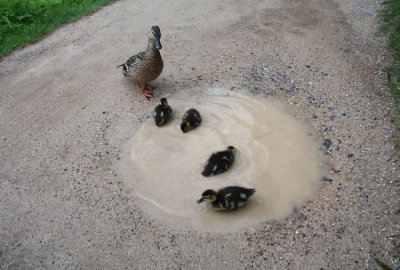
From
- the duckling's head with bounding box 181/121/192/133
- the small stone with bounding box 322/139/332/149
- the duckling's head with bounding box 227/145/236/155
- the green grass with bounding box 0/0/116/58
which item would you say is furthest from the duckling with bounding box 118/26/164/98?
the green grass with bounding box 0/0/116/58

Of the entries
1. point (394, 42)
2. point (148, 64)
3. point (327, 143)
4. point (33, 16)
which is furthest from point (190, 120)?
point (33, 16)

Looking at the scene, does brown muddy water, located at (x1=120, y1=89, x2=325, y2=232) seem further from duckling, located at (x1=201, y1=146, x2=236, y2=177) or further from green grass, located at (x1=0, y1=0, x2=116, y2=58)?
green grass, located at (x1=0, y1=0, x2=116, y2=58)

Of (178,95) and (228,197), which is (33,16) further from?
(228,197)

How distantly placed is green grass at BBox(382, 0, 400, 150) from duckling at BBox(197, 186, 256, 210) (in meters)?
2.03

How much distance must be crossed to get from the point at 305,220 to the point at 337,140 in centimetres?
134

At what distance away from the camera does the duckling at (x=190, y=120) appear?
447cm

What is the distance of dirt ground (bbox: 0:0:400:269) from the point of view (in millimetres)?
3273

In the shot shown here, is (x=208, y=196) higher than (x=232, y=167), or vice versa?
(x=208, y=196)

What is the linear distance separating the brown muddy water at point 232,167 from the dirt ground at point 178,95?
0.14 m

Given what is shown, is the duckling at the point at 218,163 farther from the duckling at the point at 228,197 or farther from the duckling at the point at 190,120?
the duckling at the point at 190,120

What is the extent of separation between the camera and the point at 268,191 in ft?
12.3

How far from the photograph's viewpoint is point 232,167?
13.2 ft

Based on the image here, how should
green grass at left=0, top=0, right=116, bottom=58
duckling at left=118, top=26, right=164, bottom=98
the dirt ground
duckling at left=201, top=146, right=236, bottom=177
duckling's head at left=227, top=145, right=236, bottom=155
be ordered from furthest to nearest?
green grass at left=0, top=0, right=116, bottom=58
duckling at left=118, top=26, right=164, bottom=98
duckling's head at left=227, top=145, right=236, bottom=155
duckling at left=201, top=146, right=236, bottom=177
the dirt ground

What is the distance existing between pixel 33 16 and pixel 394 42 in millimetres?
7437
